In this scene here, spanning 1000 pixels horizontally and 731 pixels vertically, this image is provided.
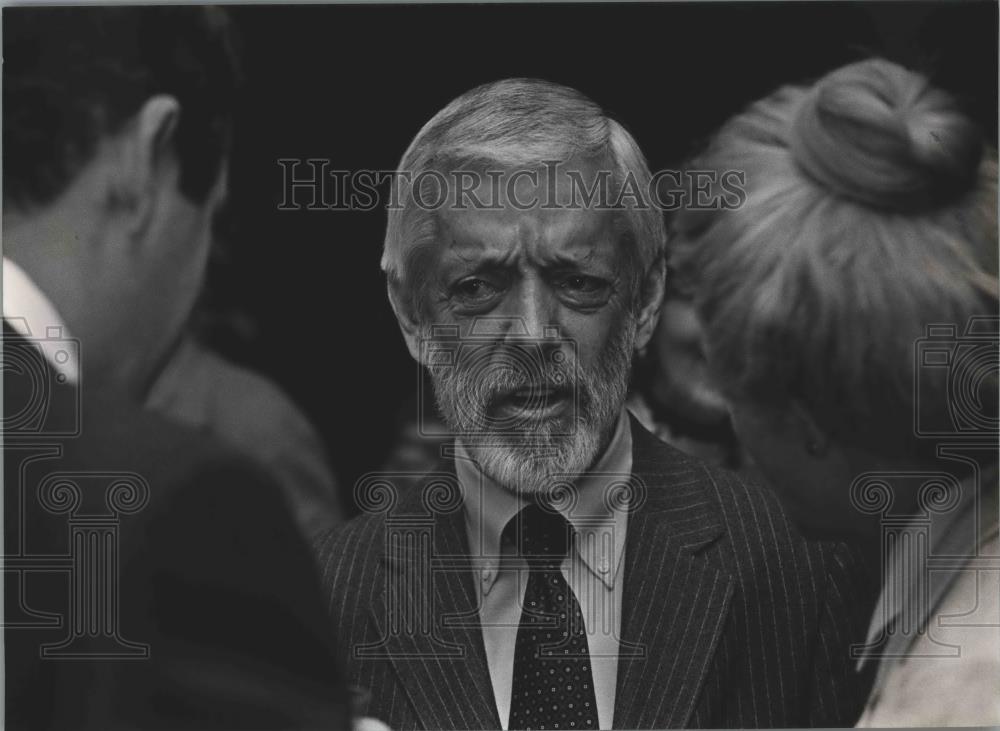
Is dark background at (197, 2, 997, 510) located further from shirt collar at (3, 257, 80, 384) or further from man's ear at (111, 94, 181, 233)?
shirt collar at (3, 257, 80, 384)

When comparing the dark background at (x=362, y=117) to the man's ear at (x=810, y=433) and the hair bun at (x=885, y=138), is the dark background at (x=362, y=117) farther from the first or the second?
the man's ear at (x=810, y=433)

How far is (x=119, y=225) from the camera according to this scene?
13.2ft

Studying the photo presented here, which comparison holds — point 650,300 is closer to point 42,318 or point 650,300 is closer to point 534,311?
point 534,311

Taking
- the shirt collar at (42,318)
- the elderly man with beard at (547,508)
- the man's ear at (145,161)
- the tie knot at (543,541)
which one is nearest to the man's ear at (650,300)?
the elderly man with beard at (547,508)

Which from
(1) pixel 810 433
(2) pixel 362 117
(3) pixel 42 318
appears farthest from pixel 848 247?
(3) pixel 42 318

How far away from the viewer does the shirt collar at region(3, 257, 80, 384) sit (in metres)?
4.01

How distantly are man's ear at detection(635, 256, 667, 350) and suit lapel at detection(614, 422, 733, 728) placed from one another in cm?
28

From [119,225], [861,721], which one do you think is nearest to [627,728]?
[861,721]

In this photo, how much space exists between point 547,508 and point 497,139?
1.10 meters

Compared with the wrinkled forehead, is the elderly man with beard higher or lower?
lower

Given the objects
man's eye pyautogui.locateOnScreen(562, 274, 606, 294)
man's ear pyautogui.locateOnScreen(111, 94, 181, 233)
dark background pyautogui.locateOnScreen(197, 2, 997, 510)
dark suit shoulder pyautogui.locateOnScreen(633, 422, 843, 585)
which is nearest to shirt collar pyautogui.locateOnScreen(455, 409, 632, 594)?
dark suit shoulder pyautogui.locateOnScreen(633, 422, 843, 585)

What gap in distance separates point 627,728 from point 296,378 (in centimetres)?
141

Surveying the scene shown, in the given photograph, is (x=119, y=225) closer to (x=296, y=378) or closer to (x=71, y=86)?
(x=71, y=86)

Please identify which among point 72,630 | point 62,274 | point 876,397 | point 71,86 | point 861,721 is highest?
point 71,86
